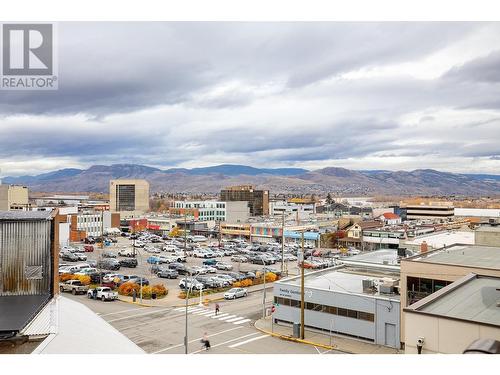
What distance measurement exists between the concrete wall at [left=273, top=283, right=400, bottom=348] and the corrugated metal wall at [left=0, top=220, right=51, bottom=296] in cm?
1120

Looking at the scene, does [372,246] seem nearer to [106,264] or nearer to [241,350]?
[106,264]

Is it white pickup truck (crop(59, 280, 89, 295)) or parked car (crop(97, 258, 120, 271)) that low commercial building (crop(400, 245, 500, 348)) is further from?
parked car (crop(97, 258, 120, 271))

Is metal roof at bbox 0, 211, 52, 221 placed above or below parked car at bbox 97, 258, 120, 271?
above

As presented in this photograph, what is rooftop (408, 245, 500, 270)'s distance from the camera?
1850 centimetres

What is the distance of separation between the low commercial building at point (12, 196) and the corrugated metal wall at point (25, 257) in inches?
2496

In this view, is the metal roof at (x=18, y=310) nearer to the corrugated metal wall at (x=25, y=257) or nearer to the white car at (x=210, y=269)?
the corrugated metal wall at (x=25, y=257)

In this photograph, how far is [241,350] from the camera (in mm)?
19469

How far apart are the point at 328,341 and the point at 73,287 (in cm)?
1892

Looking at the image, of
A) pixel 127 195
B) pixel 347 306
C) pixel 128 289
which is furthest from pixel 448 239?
pixel 127 195

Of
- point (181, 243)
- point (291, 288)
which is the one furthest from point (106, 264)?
point (291, 288)

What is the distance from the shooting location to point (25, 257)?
16484mm

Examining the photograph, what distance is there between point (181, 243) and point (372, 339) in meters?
41.7

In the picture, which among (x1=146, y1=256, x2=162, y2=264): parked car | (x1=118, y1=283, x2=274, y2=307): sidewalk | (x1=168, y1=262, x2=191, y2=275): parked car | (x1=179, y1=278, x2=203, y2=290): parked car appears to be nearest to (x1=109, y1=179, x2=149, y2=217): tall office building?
→ (x1=146, y1=256, x2=162, y2=264): parked car

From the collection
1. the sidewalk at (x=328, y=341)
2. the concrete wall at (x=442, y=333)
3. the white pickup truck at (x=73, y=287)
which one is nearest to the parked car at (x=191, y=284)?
the white pickup truck at (x=73, y=287)
